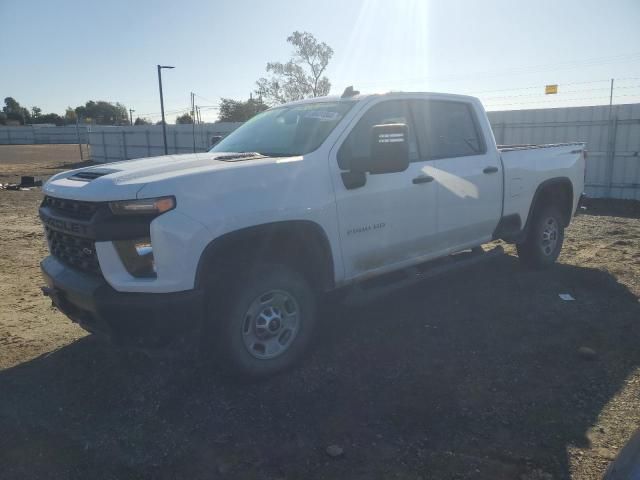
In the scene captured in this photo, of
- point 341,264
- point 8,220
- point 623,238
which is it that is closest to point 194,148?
point 8,220

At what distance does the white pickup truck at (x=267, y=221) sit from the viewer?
306cm

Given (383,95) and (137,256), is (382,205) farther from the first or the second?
(137,256)

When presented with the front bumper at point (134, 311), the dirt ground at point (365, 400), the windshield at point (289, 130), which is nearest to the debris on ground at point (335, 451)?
the dirt ground at point (365, 400)

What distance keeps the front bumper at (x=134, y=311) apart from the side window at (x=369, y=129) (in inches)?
61.4

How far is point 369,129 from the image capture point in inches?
166

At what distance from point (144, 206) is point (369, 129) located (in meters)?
1.97

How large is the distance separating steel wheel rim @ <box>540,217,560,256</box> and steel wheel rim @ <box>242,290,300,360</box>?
376 cm

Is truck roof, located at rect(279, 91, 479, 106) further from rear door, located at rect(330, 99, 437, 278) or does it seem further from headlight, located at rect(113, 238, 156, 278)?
headlight, located at rect(113, 238, 156, 278)

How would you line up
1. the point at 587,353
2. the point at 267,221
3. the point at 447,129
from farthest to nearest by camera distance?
the point at 447,129 → the point at 587,353 → the point at 267,221

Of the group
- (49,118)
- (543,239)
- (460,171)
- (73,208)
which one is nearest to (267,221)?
(73,208)

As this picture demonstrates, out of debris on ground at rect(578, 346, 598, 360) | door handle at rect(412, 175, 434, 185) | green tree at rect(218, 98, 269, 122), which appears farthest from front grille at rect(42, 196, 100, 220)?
green tree at rect(218, 98, 269, 122)

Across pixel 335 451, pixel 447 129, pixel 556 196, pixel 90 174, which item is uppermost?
Answer: pixel 447 129

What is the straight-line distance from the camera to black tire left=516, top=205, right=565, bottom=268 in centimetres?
611

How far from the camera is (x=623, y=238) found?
832cm
